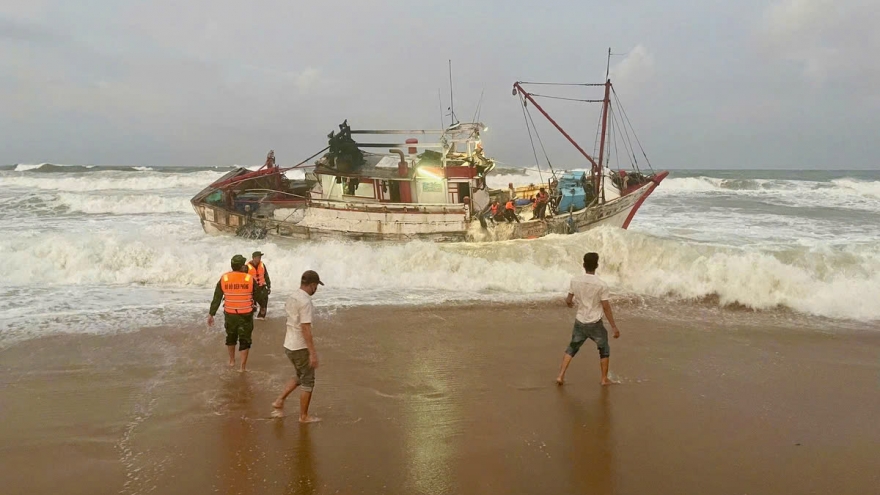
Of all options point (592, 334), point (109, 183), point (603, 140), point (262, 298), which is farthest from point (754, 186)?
point (109, 183)

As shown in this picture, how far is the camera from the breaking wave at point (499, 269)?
12.0 metres

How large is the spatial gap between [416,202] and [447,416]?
13.4 meters

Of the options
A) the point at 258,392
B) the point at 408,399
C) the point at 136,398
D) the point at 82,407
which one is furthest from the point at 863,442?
the point at 82,407

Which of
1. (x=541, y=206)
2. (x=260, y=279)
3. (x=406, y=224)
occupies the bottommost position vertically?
(x=260, y=279)

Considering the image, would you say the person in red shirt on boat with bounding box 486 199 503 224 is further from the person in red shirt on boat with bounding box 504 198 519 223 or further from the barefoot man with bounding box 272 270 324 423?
the barefoot man with bounding box 272 270 324 423

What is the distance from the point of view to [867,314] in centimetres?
1072

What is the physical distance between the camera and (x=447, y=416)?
5980mm

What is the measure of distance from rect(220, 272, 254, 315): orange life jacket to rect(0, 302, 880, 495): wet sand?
34.7 inches

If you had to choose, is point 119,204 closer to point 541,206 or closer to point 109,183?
point 109,183

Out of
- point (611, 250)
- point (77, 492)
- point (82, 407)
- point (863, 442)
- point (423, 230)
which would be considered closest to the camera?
point (77, 492)

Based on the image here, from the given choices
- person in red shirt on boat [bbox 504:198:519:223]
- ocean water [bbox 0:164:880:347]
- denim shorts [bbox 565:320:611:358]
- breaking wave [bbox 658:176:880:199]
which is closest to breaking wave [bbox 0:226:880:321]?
ocean water [bbox 0:164:880:347]

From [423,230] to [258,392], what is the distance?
12204 millimetres

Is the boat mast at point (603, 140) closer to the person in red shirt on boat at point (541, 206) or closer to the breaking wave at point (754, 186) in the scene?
the person in red shirt on boat at point (541, 206)

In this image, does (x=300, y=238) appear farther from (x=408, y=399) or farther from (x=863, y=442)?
(x=863, y=442)
